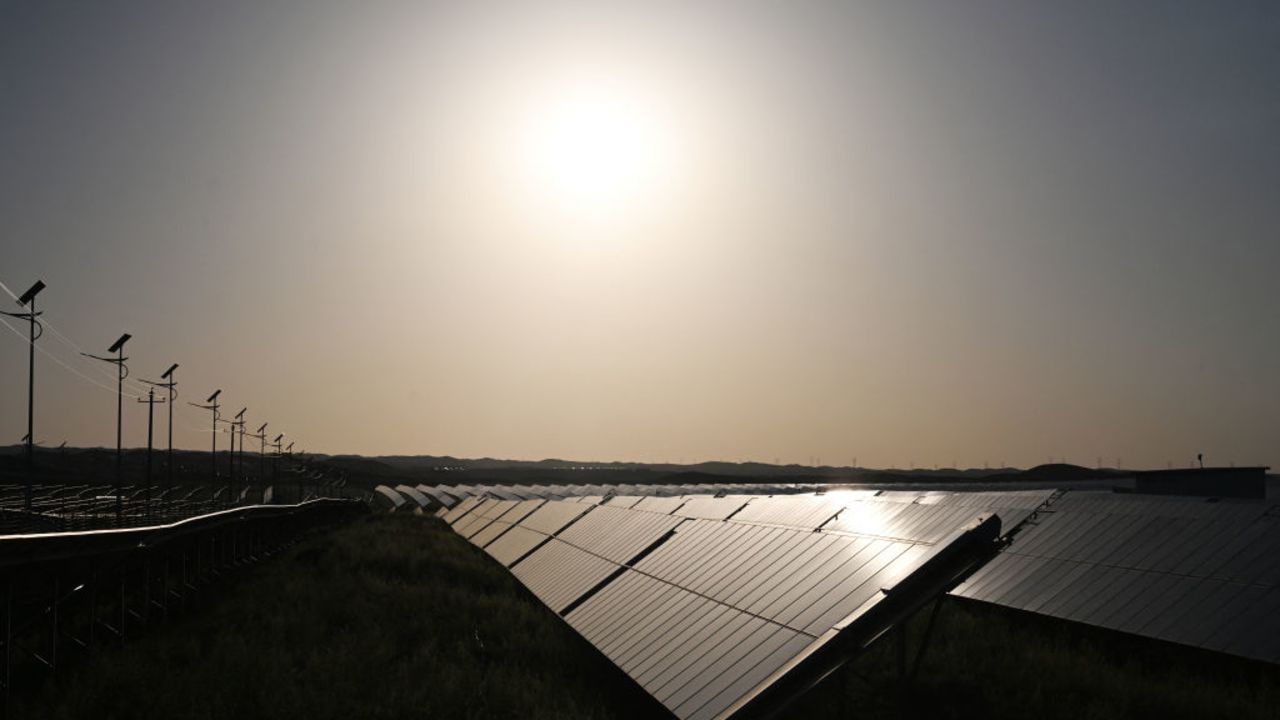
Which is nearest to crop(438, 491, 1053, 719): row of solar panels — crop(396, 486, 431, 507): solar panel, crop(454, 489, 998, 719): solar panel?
crop(454, 489, 998, 719): solar panel

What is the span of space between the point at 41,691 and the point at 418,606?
32.3 ft

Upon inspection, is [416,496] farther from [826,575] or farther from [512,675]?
[826,575]

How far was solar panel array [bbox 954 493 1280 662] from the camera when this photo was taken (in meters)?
15.9

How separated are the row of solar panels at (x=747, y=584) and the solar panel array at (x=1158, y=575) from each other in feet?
7.18

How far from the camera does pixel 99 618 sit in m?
29.4

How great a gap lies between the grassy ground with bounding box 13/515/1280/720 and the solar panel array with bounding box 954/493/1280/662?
2.08ft

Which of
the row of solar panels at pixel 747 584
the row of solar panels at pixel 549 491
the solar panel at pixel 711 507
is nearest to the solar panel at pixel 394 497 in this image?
the row of solar panels at pixel 549 491

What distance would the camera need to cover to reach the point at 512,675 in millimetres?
17812

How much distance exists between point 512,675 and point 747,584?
20.7 feet

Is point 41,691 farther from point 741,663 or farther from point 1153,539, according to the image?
point 1153,539

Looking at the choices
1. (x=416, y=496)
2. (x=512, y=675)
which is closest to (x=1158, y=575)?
(x=512, y=675)

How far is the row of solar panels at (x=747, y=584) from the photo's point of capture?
378 inches

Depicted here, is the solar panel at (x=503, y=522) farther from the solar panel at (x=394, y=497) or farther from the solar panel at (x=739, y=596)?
the solar panel at (x=394, y=497)

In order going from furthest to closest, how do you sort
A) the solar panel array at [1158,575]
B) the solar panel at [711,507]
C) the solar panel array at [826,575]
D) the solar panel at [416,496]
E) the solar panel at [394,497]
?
the solar panel at [394,497]
the solar panel at [416,496]
the solar panel at [711,507]
the solar panel array at [1158,575]
the solar panel array at [826,575]
